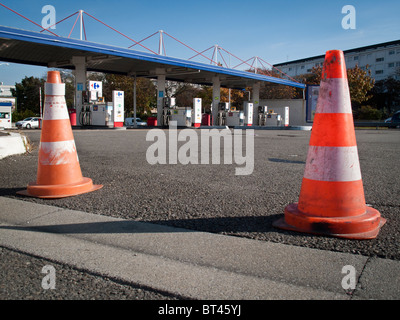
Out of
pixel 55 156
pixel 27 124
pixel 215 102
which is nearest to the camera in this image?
pixel 55 156

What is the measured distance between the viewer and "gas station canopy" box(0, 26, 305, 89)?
20.4m

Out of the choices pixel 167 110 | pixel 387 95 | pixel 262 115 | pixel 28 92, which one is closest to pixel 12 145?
pixel 167 110

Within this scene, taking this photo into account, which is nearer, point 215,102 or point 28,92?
point 215,102

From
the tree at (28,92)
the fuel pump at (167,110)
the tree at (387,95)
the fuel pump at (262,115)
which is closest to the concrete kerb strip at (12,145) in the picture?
the fuel pump at (167,110)

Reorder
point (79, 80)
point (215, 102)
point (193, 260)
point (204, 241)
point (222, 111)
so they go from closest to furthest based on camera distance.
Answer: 1. point (193, 260)
2. point (204, 241)
3. point (79, 80)
4. point (222, 111)
5. point (215, 102)

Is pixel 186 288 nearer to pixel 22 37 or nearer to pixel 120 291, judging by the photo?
pixel 120 291

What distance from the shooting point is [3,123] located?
2870 centimetres

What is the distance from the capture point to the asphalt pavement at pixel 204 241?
89.7 inches

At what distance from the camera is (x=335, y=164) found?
3178mm

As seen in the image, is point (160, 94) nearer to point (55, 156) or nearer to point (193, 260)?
point (55, 156)

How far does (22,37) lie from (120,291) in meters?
20.6

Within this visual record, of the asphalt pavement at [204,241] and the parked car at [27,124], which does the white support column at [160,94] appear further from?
the asphalt pavement at [204,241]

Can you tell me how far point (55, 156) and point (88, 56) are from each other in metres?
23.6
